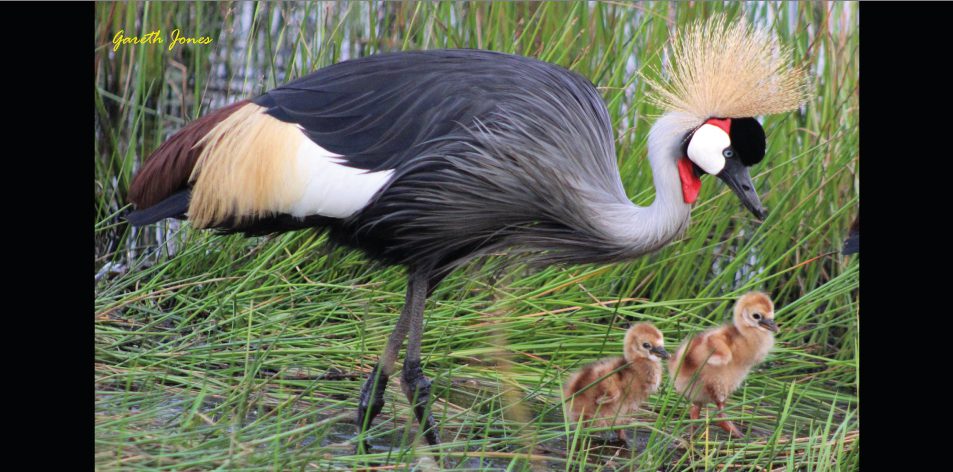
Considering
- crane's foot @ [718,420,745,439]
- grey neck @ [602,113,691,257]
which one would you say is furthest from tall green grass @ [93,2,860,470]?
grey neck @ [602,113,691,257]

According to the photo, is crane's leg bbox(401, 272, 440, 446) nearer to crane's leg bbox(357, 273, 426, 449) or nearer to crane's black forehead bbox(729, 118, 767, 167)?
crane's leg bbox(357, 273, 426, 449)

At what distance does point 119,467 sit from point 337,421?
1.41 ft

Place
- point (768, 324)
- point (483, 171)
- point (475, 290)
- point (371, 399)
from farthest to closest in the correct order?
point (475, 290)
point (768, 324)
point (371, 399)
point (483, 171)

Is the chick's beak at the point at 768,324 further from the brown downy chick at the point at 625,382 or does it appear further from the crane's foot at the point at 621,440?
the crane's foot at the point at 621,440

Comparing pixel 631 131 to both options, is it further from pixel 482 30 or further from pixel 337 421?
pixel 337 421

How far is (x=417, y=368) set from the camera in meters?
2.40

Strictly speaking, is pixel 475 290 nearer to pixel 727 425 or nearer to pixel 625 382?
pixel 625 382

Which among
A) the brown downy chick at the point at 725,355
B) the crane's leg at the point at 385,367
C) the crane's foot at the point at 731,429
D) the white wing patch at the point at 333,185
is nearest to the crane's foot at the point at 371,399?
the crane's leg at the point at 385,367

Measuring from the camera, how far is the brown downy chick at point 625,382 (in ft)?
7.83

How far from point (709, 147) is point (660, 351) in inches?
16.2

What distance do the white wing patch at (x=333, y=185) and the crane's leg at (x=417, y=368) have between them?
201 millimetres

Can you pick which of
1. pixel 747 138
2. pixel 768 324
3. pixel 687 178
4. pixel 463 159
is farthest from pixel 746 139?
pixel 463 159

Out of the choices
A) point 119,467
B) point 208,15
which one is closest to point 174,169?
point 208,15

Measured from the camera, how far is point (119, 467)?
215 centimetres
